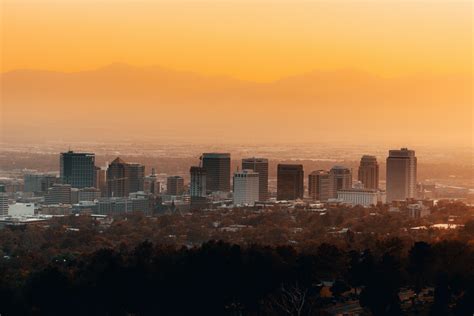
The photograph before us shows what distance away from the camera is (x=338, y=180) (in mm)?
A: 69562

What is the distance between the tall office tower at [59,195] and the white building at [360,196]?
13.8 metres

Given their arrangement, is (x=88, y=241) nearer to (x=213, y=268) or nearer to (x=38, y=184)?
(x=213, y=268)

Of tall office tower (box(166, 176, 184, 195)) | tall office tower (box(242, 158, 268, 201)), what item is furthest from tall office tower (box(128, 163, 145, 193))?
tall office tower (box(242, 158, 268, 201))

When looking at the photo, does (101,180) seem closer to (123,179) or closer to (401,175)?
(123,179)

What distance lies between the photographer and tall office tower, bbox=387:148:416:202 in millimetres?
67244

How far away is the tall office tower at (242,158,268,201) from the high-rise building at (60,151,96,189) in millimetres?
8725

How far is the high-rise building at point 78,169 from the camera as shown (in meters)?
70.1

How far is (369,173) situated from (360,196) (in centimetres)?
1122

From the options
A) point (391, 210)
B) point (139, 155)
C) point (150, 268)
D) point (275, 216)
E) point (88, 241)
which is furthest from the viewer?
point (139, 155)

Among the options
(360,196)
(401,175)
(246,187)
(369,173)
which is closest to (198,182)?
(246,187)

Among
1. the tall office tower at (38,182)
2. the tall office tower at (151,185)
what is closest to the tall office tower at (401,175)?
the tall office tower at (151,185)

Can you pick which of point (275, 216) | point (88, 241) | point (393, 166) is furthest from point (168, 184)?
point (88, 241)

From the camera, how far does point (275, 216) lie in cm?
4541

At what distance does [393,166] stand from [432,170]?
1177 centimetres
